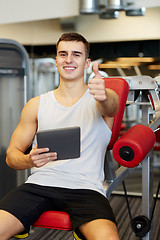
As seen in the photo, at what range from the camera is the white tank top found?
1.57m

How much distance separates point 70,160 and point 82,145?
0.08 metres

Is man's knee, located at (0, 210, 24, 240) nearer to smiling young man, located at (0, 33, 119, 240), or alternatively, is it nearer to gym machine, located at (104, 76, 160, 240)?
smiling young man, located at (0, 33, 119, 240)

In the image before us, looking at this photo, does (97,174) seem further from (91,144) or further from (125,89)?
(125,89)

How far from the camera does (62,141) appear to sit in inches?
53.3

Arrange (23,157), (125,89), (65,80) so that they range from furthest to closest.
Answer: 1. (125,89)
2. (65,80)
3. (23,157)

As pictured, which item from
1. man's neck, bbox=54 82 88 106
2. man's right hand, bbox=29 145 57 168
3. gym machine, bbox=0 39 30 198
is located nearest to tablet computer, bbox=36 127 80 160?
man's right hand, bbox=29 145 57 168

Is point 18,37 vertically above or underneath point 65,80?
above

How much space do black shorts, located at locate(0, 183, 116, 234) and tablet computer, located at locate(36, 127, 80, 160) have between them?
23 centimetres

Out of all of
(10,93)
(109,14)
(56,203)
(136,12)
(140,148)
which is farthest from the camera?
(109,14)

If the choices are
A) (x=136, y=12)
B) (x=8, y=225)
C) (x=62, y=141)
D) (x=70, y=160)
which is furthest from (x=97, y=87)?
(x=136, y=12)

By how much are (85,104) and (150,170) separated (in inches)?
26.2

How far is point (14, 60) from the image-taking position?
102 inches

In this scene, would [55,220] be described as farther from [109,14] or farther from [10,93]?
[109,14]

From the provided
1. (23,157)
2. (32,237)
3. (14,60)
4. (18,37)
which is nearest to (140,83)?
(23,157)
